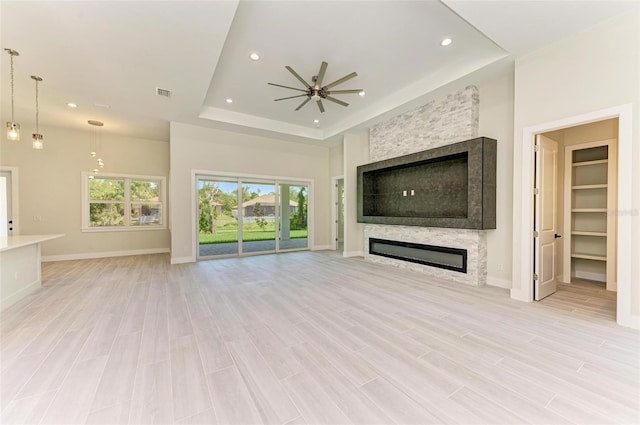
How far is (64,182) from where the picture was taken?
22.5 ft

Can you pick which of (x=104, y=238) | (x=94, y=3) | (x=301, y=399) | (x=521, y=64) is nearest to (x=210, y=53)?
(x=94, y=3)

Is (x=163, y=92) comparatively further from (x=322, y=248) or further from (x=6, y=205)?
(x=322, y=248)

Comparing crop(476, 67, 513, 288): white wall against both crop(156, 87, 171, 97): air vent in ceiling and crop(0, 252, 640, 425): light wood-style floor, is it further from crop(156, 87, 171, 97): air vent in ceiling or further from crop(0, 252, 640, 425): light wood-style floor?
crop(156, 87, 171, 97): air vent in ceiling

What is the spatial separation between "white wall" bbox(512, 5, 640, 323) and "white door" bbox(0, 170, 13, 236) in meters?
10.9

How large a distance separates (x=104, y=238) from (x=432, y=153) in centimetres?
894

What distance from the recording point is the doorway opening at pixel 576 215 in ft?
12.2

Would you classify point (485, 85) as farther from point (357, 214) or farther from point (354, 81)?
point (357, 214)

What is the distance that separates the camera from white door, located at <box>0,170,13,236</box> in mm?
6305

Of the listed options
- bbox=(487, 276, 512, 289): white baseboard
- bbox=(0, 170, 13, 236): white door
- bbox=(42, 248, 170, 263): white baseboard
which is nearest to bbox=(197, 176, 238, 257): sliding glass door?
bbox=(42, 248, 170, 263): white baseboard

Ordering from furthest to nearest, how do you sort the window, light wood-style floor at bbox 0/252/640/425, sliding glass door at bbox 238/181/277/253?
1. sliding glass door at bbox 238/181/277/253
2. the window
3. light wood-style floor at bbox 0/252/640/425

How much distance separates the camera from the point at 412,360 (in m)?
2.21

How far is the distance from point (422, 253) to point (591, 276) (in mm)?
2891

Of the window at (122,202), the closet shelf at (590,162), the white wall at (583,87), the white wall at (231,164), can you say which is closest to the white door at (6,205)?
the window at (122,202)

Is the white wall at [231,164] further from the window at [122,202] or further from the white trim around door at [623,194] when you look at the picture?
the white trim around door at [623,194]
